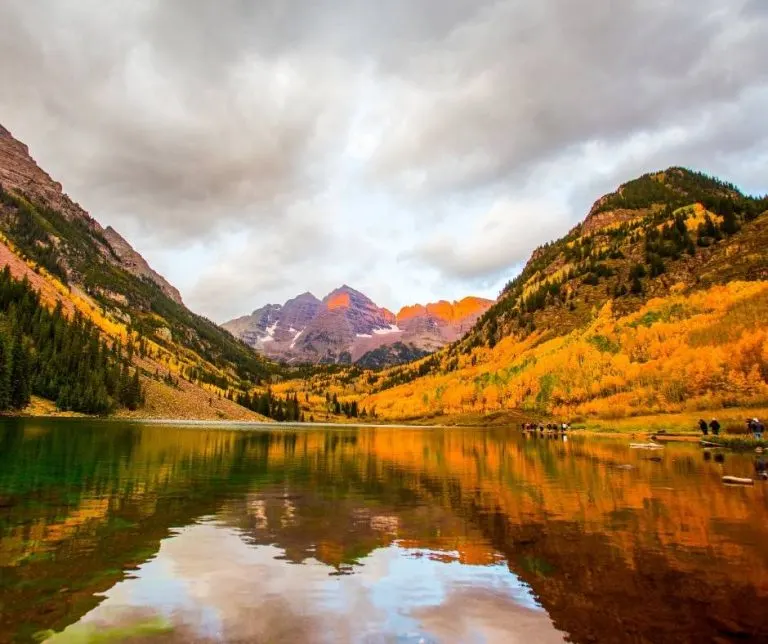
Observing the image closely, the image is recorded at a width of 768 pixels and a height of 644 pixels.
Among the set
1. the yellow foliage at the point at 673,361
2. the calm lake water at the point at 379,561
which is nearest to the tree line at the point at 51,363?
the calm lake water at the point at 379,561

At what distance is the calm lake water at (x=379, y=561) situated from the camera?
11.1 metres

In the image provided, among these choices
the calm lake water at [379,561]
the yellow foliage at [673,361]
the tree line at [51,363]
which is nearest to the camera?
the calm lake water at [379,561]

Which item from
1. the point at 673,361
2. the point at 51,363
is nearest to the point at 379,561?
the point at 673,361

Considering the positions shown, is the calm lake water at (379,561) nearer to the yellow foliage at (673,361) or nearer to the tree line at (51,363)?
the yellow foliage at (673,361)

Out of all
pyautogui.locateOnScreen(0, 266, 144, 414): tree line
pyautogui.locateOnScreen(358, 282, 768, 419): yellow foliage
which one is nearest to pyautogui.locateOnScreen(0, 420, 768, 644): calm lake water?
pyautogui.locateOnScreen(358, 282, 768, 419): yellow foliage

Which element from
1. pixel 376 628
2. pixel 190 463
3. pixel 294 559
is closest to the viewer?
pixel 376 628

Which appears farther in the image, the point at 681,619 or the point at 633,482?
the point at 633,482

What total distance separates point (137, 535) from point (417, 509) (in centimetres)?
1370

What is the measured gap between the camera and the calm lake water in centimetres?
1105

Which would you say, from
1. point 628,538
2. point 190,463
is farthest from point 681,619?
point 190,463

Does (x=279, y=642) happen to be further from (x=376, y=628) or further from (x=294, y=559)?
(x=294, y=559)

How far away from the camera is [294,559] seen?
656 inches

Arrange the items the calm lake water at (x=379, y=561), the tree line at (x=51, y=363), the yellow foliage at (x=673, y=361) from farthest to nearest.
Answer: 1. the tree line at (x=51, y=363)
2. the yellow foliage at (x=673, y=361)
3. the calm lake water at (x=379, y=561)

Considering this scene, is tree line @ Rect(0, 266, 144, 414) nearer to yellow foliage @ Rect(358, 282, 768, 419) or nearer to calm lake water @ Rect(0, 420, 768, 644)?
calm lake water @ Rect(0, 420, 768, 644)
